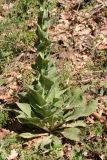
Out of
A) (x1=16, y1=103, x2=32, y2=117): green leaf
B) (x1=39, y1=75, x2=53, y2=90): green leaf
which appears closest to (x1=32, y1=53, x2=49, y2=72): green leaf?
(x1=39, y1=75, x2=53, y2=90): green leaf

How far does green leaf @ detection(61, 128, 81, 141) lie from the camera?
15.4ft

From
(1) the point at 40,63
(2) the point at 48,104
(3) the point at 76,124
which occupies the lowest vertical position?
(3) the point at 76,124

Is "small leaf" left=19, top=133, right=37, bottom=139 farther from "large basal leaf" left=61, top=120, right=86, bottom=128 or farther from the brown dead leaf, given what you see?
"large basal leaf" left=61, top=120, right=86, bottom=128

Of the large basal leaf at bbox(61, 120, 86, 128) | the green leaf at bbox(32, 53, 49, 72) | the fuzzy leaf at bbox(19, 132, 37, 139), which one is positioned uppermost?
the green leaf at bbox(32, 53, 49, 72)

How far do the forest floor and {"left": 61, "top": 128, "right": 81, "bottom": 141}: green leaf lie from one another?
0.11m

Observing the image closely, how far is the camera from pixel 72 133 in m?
4.77

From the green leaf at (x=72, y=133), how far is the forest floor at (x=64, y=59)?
4.2 inches

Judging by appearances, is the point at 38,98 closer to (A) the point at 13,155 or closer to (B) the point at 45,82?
(B) the point at 45,82

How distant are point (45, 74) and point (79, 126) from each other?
2.92 ft

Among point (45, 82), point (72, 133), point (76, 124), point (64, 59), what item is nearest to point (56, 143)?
point (72, 133)

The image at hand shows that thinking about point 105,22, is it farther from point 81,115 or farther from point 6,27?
point 81,115

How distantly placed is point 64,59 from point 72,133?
5.42ft

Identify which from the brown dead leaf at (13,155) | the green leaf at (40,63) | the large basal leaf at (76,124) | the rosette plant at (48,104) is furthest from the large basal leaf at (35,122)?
the green leaf at (40,63)

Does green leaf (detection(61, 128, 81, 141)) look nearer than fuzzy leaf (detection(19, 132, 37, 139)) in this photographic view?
Yes
